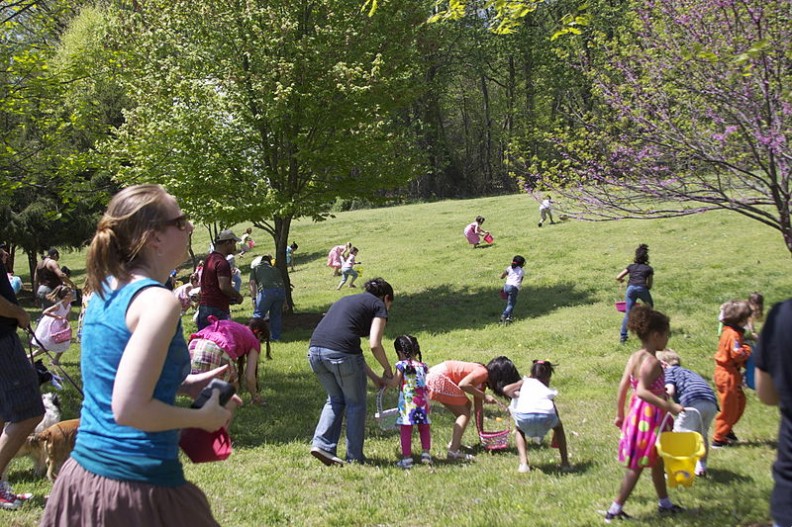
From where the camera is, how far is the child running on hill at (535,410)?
6.57 m

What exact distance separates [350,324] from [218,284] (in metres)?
3.64

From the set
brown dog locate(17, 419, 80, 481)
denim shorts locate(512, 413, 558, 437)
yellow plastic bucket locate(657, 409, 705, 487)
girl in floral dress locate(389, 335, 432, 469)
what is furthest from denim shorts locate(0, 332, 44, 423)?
yellow plastic bucket locate(657, 409, 705, 487)

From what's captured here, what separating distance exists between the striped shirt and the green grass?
0.67 metres

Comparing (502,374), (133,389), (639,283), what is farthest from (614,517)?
(639,283)

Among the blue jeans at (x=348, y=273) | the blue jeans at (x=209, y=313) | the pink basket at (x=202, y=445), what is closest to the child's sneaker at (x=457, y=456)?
the blue jeans at (x=209, y=313)

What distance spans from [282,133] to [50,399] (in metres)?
10.5

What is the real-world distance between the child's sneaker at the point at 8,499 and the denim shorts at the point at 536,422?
425 centimetres

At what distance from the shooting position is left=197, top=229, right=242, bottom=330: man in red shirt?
9771 millimetres

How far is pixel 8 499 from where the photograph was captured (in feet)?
18.3

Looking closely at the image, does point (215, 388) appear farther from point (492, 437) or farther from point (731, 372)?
point (731, 372)

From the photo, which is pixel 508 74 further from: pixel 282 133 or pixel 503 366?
pixel 503 366

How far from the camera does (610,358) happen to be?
12.4 m

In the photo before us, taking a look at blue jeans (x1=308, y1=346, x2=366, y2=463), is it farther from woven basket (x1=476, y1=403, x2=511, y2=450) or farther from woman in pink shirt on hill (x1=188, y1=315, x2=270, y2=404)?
woven basket (x1=476, y1=403, x2=511, y2=450)

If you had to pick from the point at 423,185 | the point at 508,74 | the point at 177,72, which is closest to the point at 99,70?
the point at 177,72
